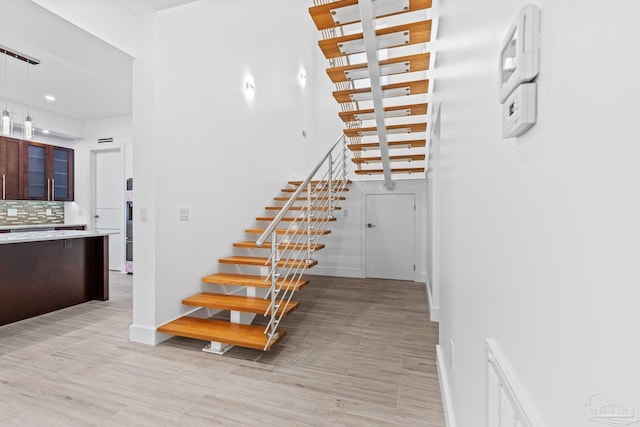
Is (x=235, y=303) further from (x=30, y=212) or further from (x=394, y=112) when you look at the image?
(x=30, y=212)

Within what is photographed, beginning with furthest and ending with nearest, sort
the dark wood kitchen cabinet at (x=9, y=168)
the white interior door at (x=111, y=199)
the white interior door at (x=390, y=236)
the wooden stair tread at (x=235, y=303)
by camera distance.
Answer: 1. the white interior door at (x=111, y=199)
2. the white interior door at (x=390, y=236)
3. the dark wood kitchen cabinet at (x=9, y=168)
4. the wooden stair tread at (x=235, y=303)

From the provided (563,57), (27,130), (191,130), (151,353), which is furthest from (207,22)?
(563,57)

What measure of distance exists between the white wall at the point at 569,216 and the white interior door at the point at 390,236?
4.79 meters

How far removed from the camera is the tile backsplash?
564 cm

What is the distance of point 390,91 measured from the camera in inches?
131

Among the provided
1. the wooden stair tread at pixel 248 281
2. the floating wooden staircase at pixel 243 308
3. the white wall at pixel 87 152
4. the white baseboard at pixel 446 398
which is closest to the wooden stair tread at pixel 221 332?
the floating wooden staircase at pixel 243 308

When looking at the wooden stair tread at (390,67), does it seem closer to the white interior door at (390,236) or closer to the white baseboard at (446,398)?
the white baseboard at (446,398)

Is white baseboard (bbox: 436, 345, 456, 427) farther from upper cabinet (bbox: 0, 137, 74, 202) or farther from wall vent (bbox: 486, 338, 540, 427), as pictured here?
upper cabinet (bbox: 0, 137, 74, 202)

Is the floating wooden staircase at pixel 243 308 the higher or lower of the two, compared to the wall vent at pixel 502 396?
lower

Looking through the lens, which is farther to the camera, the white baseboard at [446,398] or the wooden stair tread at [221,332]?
the wooden stair tread at [221,332]

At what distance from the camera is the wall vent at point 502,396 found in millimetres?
603

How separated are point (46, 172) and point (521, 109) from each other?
777 centimetres

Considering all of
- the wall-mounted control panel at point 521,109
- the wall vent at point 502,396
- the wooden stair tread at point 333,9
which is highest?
the wooden stair tread at point 333,9

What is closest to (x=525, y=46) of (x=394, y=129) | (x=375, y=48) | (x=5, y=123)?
(x=375, y=48)
